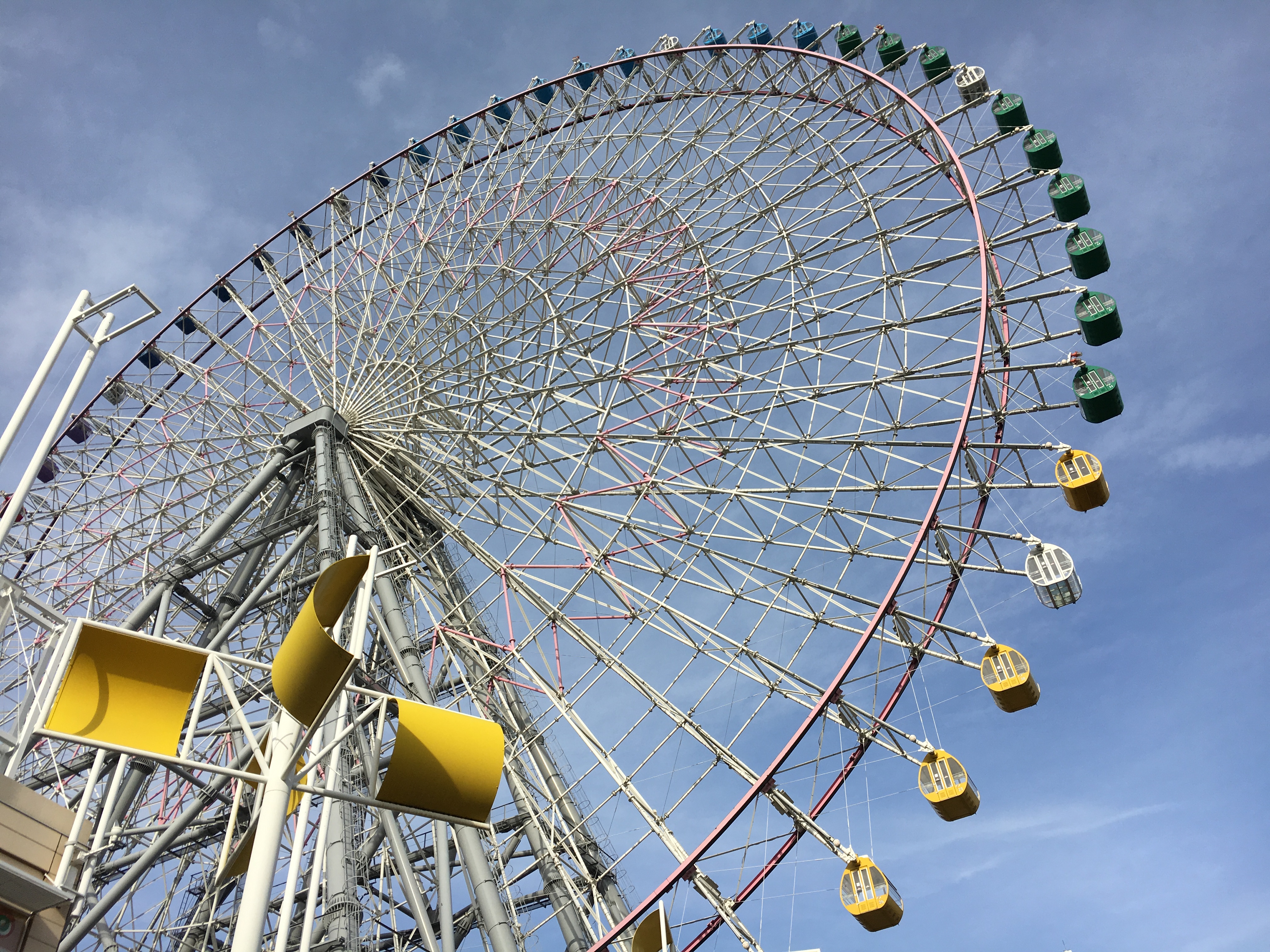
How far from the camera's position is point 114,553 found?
2170cm

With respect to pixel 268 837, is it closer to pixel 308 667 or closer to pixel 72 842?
pixel 308 667

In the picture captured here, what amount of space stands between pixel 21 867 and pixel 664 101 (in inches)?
716

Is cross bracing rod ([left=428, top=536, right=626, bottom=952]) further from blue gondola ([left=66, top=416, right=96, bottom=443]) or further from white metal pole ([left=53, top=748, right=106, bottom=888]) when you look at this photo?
blue gondola ([left=66, top=416, right=96, bottom=443])

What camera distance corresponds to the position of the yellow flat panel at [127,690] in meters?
7.42

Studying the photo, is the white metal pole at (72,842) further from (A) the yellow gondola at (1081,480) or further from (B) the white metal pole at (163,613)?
(A) the yellow gondola at (1081,480)

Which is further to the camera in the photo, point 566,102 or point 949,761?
point 566,102

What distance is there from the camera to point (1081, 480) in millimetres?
15578

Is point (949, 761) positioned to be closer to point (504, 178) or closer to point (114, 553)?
point (504, 178)

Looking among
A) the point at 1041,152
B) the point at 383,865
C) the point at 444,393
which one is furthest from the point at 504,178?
the point at 383,865

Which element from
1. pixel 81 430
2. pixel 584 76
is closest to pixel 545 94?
pixel 584 76

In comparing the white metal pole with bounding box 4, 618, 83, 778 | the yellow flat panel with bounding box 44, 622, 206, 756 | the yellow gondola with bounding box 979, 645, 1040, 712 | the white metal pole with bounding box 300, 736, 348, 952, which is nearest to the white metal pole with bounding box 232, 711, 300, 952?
the white metal pole with bounding box 300, 736, 348, 952

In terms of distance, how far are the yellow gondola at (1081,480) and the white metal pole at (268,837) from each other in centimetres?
1226

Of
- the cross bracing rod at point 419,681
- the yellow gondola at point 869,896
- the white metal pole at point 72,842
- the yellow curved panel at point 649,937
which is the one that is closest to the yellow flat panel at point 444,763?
the white metal pole at point 72,842

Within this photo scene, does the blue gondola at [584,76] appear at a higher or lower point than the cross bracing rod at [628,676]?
higher
